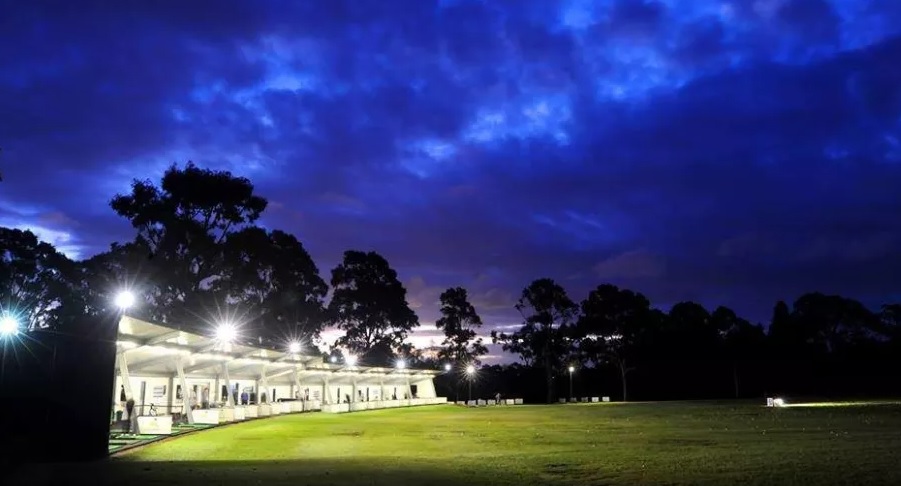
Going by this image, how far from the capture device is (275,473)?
14055 mm

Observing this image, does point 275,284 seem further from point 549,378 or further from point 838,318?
point 838,318

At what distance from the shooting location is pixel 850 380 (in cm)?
7844

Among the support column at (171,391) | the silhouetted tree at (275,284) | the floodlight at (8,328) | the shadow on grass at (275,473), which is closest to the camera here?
the shadow on grass at (275,473)

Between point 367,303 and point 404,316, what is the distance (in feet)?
20.8

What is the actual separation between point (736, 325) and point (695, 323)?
8.95m

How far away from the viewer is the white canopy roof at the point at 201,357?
2441 cm

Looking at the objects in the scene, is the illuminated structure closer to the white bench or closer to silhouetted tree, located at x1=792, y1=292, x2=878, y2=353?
the white bench

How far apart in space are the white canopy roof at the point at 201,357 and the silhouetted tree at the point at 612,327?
140ft

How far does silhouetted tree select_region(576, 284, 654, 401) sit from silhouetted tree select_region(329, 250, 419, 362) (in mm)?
25654

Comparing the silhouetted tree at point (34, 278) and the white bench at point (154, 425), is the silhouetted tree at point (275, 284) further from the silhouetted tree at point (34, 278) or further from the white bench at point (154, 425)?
the white bench at point (154, 425)

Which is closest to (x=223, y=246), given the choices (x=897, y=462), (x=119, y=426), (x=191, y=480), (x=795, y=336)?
(x=119, y=426)

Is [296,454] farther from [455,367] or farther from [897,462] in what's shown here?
[455,367]

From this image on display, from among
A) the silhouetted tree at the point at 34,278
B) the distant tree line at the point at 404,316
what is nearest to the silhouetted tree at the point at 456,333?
the distant tree line at the point at 404,316

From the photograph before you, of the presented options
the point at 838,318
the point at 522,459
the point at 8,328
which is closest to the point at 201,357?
the point at 8,328
